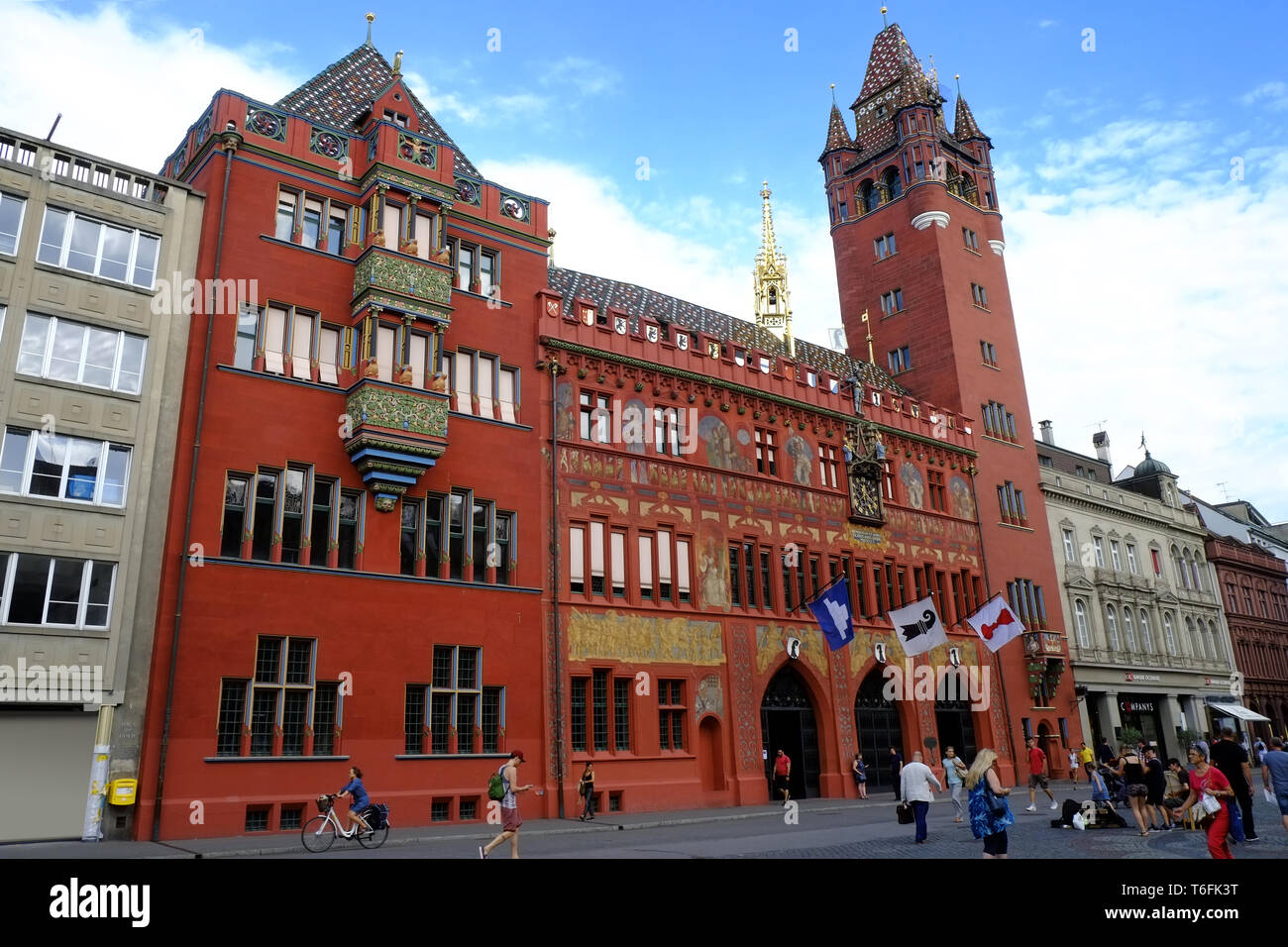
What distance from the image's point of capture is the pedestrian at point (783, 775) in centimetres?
3023

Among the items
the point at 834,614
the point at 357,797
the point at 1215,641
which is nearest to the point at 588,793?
the point at 357,797

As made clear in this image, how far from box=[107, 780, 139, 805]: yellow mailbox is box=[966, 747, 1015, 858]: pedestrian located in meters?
17.0

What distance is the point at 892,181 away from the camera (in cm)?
5162

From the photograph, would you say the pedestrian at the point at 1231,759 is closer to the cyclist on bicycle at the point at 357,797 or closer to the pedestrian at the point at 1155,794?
the pedestrian at the point at 1155,794

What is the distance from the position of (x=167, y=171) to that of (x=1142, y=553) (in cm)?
5259

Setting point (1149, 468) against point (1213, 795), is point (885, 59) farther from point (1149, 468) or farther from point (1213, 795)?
point (1213, 795)

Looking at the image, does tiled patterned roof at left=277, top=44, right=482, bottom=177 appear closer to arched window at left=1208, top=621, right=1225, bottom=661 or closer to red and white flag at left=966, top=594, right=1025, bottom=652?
red and white flag at left=966, top=594, right=1025, bottom=652

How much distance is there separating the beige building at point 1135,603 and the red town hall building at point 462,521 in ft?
44.1

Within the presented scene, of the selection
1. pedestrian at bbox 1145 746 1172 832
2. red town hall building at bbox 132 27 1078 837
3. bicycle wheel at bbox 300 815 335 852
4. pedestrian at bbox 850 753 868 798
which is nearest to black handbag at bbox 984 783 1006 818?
pedestrian at bbox 1145 746 1172 832

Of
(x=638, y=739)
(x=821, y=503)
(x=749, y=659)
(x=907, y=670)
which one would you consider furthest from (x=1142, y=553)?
(x=638, y=739)

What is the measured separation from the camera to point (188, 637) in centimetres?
2144

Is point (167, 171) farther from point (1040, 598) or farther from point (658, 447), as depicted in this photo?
point (1040, 598)

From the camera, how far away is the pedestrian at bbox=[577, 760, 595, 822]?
2550 centimetres

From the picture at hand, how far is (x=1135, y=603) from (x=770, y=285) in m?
27.6
